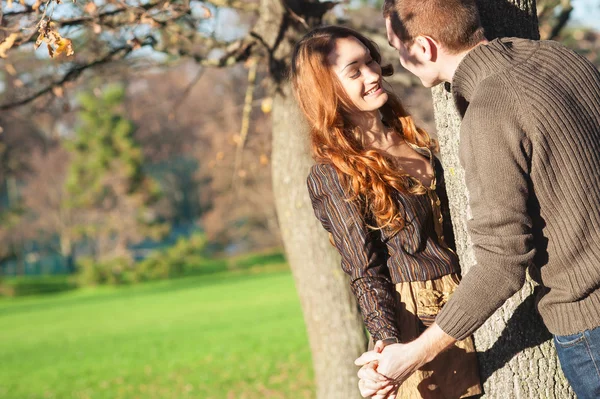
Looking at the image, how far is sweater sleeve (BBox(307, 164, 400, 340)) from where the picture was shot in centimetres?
256

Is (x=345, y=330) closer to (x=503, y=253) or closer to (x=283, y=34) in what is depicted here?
(x=283, y=34)

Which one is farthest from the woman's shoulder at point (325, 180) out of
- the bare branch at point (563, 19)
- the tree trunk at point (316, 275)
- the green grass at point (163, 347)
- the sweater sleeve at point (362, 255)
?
the green grass at point (163, 347)

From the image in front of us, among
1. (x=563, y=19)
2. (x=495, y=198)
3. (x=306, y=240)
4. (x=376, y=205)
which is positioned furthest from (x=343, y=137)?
(x=563, y=19)

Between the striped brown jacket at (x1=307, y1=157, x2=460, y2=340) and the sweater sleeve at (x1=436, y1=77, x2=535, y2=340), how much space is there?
398 millimetres

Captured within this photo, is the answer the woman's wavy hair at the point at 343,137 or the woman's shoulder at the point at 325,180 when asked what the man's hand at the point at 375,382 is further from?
the woman's shoulder at the point at 325,180

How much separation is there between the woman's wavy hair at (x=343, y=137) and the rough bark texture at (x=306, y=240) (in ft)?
6.96

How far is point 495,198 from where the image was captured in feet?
6.89

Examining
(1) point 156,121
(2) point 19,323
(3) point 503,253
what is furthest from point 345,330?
(1) point 156,121

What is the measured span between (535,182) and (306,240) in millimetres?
3071

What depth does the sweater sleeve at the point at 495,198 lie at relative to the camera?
2.08m

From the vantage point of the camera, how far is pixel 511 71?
220 centimetres

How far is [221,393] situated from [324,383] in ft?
17.8

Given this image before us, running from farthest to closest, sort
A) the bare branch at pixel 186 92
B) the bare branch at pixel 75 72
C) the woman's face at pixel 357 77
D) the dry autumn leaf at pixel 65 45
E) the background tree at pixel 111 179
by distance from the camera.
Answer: the background tree at pixel 111 179 < the bare branch at pixel 186 92 < the bare branch at pixel 75 72 < the dry autumn leaf at pixel 65 45 < the woman's face at pixel 357 77

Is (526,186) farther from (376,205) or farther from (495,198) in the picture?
(376,205)
